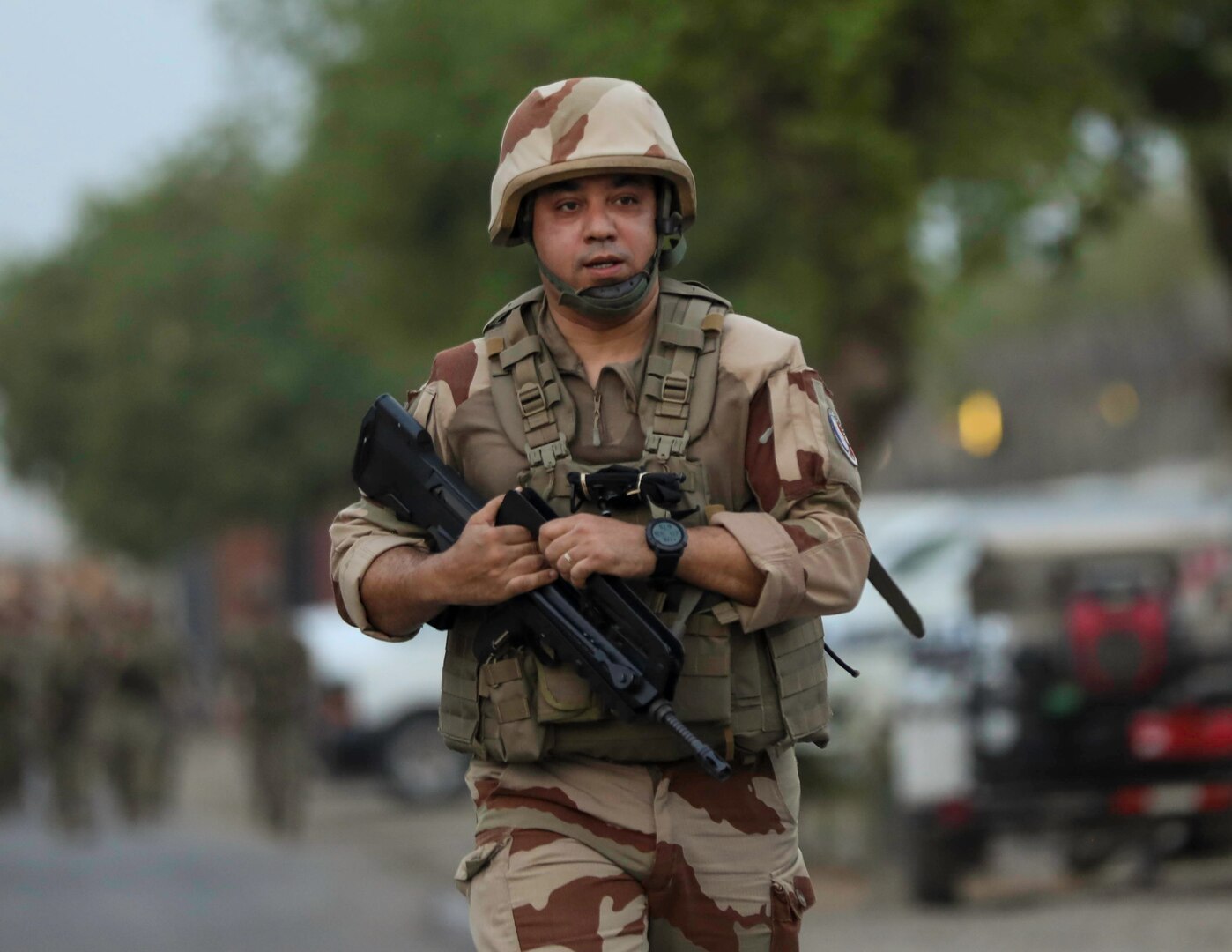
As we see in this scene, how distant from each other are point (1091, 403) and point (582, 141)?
160ft

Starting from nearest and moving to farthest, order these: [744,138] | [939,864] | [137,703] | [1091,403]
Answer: [939,864]
[744,138]
[137,703]
[1091,403]

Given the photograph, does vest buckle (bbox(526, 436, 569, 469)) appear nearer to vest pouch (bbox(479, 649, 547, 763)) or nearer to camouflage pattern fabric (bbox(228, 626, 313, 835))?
vest pouch (bbox(479, 649, 547, 763))

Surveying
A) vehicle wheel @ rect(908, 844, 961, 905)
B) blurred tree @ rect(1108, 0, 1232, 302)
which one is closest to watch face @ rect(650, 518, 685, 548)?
vehicle wheel @ rect(908, 844, 961, 905)

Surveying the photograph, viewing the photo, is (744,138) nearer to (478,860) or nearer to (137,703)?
(478,860)

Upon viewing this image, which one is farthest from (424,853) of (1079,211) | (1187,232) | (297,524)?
(1187,232)

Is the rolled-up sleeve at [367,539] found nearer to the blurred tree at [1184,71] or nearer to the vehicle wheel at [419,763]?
the blurred tree at [1184,71]

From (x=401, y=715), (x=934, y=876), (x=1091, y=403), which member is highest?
(x=1091, y=403)

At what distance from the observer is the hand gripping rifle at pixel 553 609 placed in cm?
374

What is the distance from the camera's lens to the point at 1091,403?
51.7 meters

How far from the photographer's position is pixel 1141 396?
168 ft

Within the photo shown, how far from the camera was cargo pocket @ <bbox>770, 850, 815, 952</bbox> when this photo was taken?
3.88 meters

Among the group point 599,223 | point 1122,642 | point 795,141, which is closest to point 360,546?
point 599,223

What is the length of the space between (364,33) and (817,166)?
552 centimetres

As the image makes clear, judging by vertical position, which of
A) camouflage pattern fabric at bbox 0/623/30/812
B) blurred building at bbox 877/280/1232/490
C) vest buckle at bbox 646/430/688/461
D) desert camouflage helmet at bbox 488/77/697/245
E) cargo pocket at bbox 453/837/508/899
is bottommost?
cargo pocket at bbox 453/837/508/899
